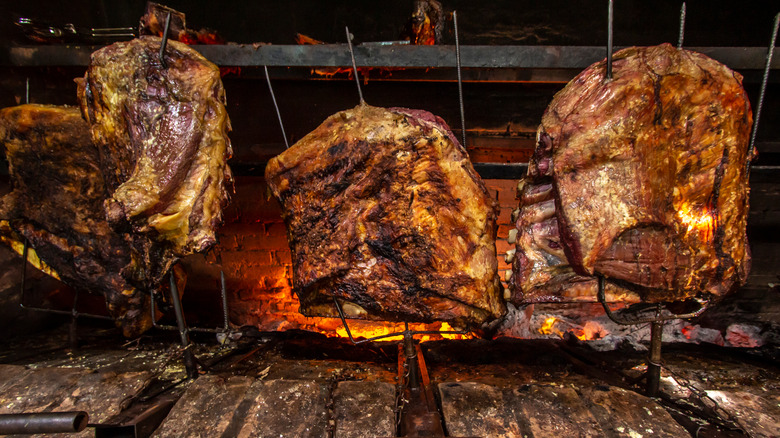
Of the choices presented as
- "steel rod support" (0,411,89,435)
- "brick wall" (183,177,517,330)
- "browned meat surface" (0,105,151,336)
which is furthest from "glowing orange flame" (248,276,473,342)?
"steel rod support" (0,411,89,435)

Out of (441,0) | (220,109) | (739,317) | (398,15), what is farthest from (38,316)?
(739,317)

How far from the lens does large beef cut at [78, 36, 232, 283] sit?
184 centimetres

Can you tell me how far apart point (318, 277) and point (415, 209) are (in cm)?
65

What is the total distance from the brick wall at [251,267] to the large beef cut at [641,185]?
187 centimetres

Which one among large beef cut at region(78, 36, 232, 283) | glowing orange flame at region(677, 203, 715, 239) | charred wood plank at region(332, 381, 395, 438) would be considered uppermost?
large beef cut at region(78, 36, 232, 283)

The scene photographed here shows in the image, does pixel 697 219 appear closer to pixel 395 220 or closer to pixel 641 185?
pixel 641 185

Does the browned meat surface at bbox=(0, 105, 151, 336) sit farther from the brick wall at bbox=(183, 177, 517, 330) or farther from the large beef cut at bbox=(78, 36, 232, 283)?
the brick wall at bbox=(183, 177, 517, 330)

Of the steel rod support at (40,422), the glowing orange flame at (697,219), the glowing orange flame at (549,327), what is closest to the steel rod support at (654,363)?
the glowing orange flame at (697,219)

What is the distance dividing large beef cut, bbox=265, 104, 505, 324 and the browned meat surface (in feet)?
5.02

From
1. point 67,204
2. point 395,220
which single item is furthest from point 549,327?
point 67,204

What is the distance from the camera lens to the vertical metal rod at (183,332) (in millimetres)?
2170

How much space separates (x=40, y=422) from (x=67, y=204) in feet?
6.25

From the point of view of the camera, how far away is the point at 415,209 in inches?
72.8

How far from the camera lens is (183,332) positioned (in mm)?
2232
